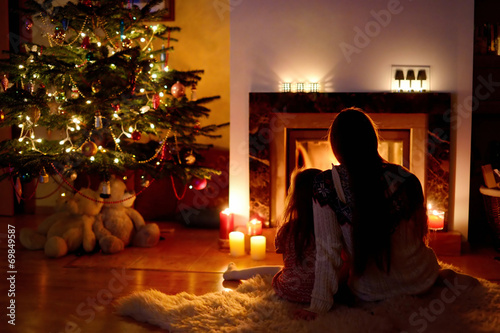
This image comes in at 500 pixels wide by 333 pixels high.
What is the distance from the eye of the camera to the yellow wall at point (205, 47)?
4609 mm

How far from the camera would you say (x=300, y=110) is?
372 cm

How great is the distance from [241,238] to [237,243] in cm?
4

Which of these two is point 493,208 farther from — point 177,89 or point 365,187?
point 177,89

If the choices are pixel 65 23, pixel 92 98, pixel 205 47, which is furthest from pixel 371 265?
pixel 205 47

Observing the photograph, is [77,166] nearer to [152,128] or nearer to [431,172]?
[152,128]

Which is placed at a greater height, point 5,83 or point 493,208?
point 5,83

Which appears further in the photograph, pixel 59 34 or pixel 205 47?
pixel 205 47

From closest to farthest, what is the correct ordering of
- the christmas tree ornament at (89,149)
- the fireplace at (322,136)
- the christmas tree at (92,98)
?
the christmas tree ornament at (89,149) < the christmas tree at (92,98) < the fireplace at (322,136)

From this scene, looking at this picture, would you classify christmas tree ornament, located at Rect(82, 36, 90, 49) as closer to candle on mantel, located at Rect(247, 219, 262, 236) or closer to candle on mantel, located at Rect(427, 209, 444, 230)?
candle on mantel, located at Rect(247, 219, 262, 236)

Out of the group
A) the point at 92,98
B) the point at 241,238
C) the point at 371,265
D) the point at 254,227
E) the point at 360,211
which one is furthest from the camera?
the point at 254,227

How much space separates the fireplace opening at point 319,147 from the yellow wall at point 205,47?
104 cm

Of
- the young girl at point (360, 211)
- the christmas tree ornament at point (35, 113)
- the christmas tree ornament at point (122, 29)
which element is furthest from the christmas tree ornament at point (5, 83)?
the young girl at point (360, 211)

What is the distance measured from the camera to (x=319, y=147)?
152 inches

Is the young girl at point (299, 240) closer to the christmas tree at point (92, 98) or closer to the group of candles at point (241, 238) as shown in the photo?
the group of candles at point (241, 238)
